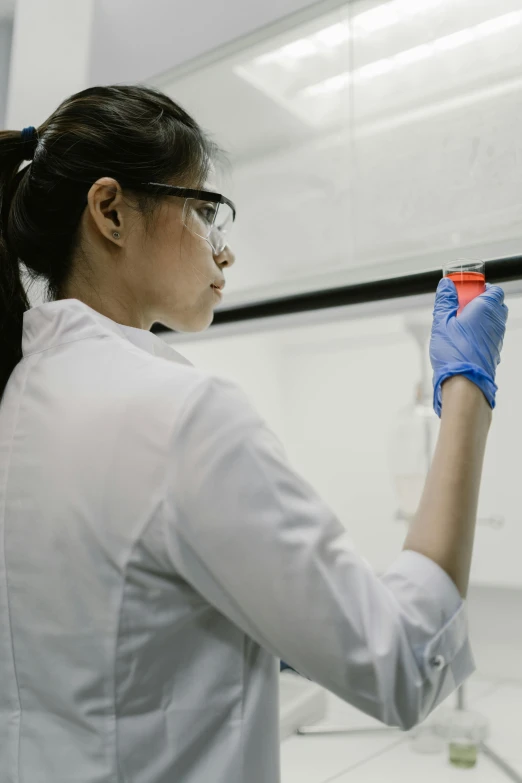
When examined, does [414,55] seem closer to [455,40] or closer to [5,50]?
[455,40]

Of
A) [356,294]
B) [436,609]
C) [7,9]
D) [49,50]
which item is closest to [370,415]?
[356,294]

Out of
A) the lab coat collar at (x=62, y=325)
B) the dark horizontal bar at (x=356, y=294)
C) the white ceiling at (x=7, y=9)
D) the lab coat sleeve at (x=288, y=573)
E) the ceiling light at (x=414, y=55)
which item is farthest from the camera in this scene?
the white ceiling at (x=7, y=9)

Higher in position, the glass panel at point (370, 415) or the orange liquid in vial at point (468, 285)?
the orange liquid in vial at point (468, 285)

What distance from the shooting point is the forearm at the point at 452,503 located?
588mm

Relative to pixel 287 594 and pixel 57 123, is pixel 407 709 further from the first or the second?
pixel 57 123

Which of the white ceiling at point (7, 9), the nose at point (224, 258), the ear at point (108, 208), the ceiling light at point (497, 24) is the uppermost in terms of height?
the white ceiling at point (7, 9)

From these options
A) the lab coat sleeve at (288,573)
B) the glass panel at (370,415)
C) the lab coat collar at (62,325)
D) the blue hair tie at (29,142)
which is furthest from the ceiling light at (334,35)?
the lab coat sleeve at (288,573)

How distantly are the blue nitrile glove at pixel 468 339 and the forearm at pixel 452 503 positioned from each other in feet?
0.26

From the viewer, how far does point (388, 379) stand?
2.41 m

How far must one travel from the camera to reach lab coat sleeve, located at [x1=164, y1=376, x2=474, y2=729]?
1.72ft

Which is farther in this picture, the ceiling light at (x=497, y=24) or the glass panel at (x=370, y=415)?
the glass panel at (x=370, y=415)

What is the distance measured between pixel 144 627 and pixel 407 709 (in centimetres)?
23

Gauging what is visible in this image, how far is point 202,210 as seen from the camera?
0.83 meters

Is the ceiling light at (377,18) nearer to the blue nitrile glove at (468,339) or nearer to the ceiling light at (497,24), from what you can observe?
the ceiling light at (497,24)
